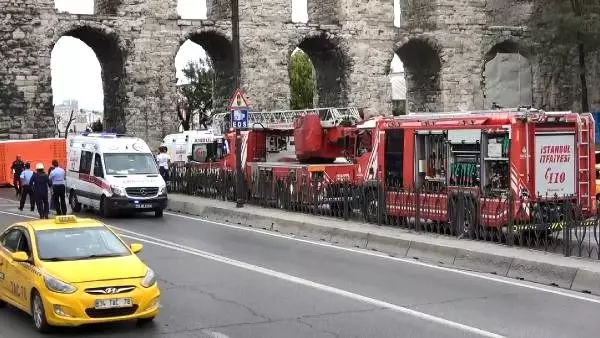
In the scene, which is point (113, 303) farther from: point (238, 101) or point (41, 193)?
point (238, 101)

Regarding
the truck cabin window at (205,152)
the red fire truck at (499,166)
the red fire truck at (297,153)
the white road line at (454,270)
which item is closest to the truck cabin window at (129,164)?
the red fire truck at (297,153)

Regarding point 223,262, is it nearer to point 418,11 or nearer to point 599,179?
point 599,179

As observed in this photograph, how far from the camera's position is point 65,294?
367 inches

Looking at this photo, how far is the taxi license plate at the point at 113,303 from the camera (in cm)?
940

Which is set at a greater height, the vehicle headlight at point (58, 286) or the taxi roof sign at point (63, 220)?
the taxi roof sign at point (63, 220)

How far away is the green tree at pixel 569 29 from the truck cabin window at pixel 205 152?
16.2m

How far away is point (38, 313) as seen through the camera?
9.73m

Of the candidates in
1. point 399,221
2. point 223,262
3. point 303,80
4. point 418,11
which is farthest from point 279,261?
point 303,80

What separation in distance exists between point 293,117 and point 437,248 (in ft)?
41.2

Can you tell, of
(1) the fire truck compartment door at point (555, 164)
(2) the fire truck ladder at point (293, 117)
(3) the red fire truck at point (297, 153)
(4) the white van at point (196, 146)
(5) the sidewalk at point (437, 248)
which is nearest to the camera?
(5) the sidewalk at point (437, 248)

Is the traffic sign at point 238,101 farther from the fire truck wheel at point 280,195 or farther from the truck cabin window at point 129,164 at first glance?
the truck cabin window at point 129,164

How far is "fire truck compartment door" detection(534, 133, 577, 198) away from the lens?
55.6 ft

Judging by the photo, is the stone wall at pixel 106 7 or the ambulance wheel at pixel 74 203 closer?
the ambulance wheel at pixel 74 203

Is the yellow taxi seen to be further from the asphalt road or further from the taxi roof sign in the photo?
the asphalt road
